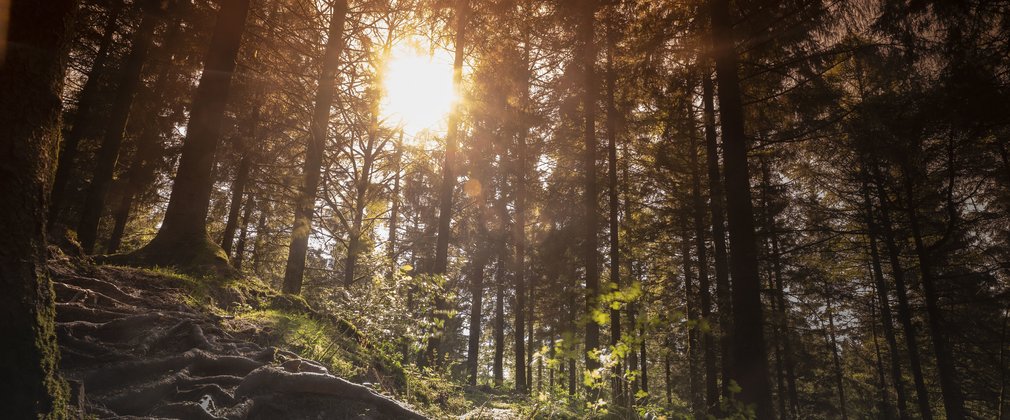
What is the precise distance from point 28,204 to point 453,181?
35.7 ft

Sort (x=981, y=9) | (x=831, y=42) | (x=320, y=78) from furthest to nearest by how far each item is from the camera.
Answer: (x=320, y=78), (x=831, y=42), (x=981, y=9)

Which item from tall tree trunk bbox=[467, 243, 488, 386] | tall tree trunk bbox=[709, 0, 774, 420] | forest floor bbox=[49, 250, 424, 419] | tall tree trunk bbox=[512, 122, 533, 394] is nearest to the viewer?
forest floor bbox=[49, 250, 424, 419]

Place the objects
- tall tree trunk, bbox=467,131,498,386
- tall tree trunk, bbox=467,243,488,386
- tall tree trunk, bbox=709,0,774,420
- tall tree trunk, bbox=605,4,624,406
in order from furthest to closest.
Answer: tall tree trunk, bbox=467,131,498,386
tall tree trunk, bbox=467,243,488,386
tall tree trunk, bbox=605,4,624,406
tall tree trunk, bbox=709,0,774,420

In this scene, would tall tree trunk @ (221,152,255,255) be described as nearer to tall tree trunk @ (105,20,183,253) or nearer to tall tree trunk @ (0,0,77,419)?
tall tree trunk @ (105,20,183,253)

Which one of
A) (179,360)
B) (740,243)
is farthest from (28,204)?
(740,243)

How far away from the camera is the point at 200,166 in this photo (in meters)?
8.70

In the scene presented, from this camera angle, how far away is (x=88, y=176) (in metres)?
17.4

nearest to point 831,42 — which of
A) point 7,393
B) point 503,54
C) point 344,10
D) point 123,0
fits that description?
point 503,54

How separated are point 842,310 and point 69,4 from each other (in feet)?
118

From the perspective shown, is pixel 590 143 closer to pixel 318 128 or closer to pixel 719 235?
pixel 719 235

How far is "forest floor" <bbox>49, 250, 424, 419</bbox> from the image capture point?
3619mm

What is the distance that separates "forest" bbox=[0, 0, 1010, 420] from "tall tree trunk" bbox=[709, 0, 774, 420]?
0.05 metres

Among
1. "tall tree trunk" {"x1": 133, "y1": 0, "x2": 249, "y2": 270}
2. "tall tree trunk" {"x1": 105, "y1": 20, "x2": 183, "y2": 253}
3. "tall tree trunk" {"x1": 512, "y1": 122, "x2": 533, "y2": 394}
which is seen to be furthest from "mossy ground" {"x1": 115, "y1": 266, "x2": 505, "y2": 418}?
"tall tree trunk" {"x1": 512, "y1": 122, "x2": 533, "y2": 394}

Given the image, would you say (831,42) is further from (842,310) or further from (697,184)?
(842,310)
